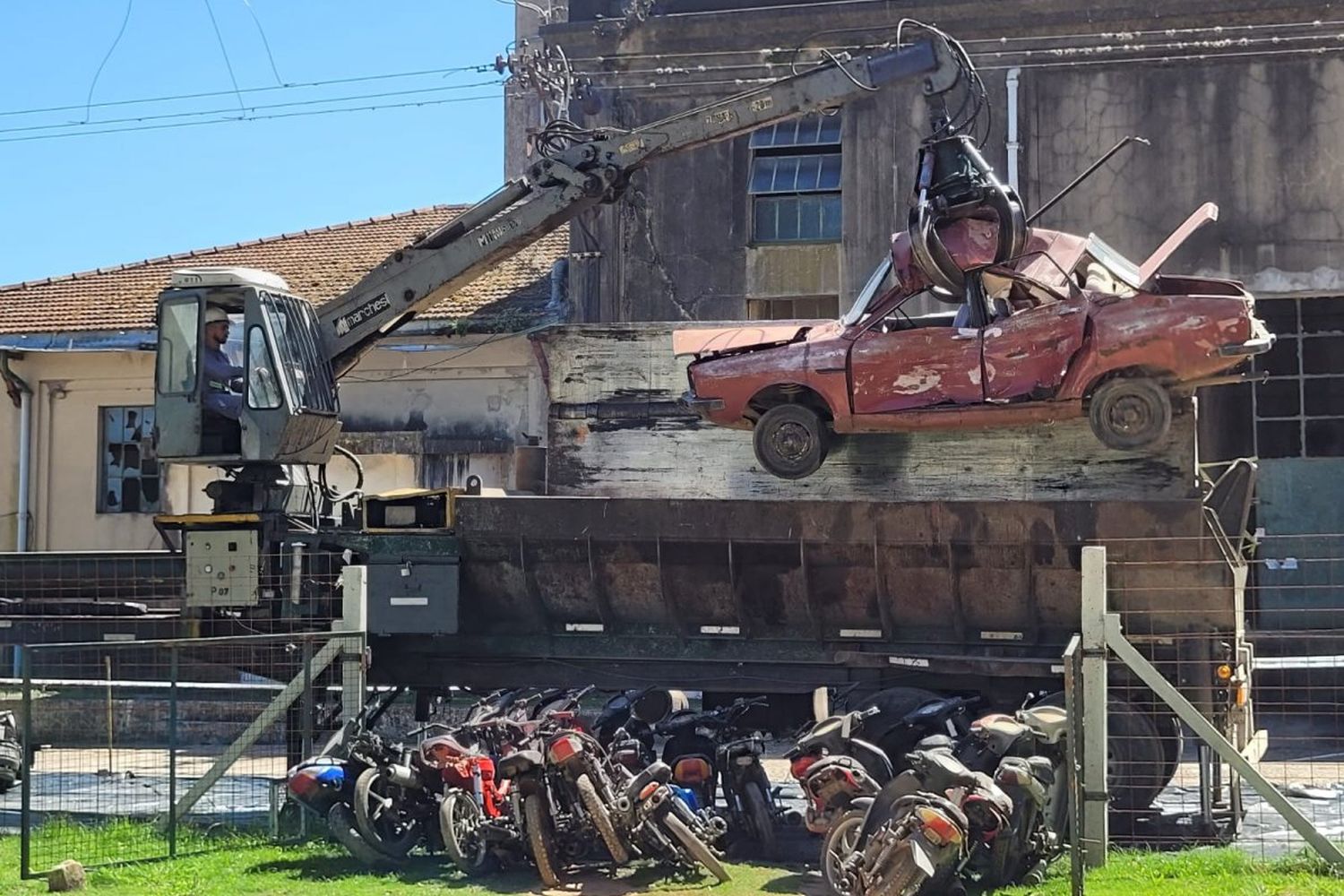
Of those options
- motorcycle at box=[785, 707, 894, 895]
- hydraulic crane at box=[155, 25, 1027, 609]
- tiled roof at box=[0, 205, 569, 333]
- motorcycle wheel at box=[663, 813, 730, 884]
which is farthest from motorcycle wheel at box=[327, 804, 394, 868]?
tiled roof at box=[0, 205, 569, 333]

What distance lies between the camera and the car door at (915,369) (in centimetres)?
1136

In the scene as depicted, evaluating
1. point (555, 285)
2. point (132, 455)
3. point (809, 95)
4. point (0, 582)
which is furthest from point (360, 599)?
point (132, 455)

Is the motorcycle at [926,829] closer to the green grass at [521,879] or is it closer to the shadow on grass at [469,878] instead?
the green grass at [521,879]

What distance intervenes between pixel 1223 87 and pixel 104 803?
1398 cm

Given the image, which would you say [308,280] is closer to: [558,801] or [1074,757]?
[558,801]

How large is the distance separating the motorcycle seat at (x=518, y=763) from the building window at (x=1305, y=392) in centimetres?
1196

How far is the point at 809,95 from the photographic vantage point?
557 inches

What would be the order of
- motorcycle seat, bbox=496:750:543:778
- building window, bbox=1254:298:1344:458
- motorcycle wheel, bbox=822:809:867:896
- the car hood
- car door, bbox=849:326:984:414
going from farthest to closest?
building window, bbox=1254:298:1344:458
the car hood
car door, bbox=849:326:984:414
motorcycle seat, bbox=496:750:543:778
motorcycle wheel, bbox=822:809:867:896

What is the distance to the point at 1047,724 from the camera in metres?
8.74

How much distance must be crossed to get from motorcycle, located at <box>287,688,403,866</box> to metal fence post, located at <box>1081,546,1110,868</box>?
3843mm

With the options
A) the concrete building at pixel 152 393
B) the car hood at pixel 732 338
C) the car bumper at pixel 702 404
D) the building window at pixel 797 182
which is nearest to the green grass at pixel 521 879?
the car bumper at pixel 702 404

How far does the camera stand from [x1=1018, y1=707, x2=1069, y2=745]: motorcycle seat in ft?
28.6

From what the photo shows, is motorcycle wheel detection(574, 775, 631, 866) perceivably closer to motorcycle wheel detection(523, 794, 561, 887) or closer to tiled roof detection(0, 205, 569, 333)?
motorcycle wheel detection(523, 794, 561, 887)

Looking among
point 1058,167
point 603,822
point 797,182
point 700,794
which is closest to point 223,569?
point 700,794
